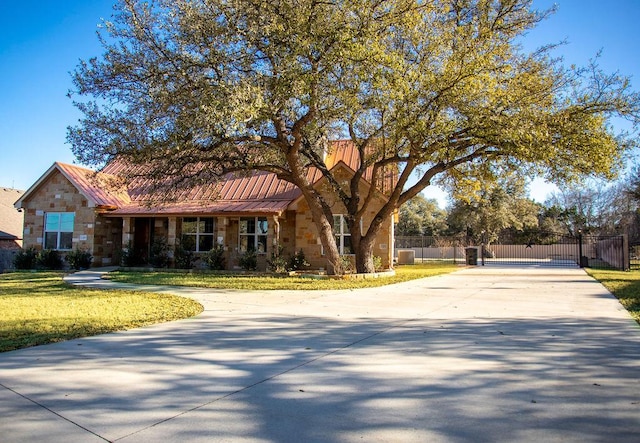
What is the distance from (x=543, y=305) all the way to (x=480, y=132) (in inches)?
253

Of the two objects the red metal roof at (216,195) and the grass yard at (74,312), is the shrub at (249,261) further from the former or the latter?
the grass yard at (74,312)

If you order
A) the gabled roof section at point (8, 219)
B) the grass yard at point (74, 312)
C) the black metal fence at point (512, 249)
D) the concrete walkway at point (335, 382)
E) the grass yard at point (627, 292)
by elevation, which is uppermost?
the gabled roof section at point (8, 219)

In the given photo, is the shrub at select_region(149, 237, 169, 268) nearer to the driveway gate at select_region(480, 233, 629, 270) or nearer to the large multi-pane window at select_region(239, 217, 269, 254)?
the large multi-pane window at select_region(239, 217, 269, 254)

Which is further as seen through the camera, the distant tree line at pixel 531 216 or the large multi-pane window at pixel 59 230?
the distant tree line at pixel 531 216

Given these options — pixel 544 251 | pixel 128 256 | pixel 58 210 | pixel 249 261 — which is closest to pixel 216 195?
pixel 249 261

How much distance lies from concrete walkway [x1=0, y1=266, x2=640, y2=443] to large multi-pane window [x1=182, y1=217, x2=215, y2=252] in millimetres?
14483

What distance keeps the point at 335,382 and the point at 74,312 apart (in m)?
6.53

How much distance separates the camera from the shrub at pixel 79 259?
22.0m

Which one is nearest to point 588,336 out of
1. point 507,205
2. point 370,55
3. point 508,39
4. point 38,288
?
point 370,55

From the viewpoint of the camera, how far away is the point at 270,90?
13719mm

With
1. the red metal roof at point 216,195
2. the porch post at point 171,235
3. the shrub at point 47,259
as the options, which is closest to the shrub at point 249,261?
the red metal roof at point 216,195

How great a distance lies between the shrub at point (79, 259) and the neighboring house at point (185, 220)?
397 mm

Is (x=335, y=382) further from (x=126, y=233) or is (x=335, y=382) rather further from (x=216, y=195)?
(x=126, y=233)

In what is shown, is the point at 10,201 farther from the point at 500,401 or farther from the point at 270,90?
the point at 500,401
